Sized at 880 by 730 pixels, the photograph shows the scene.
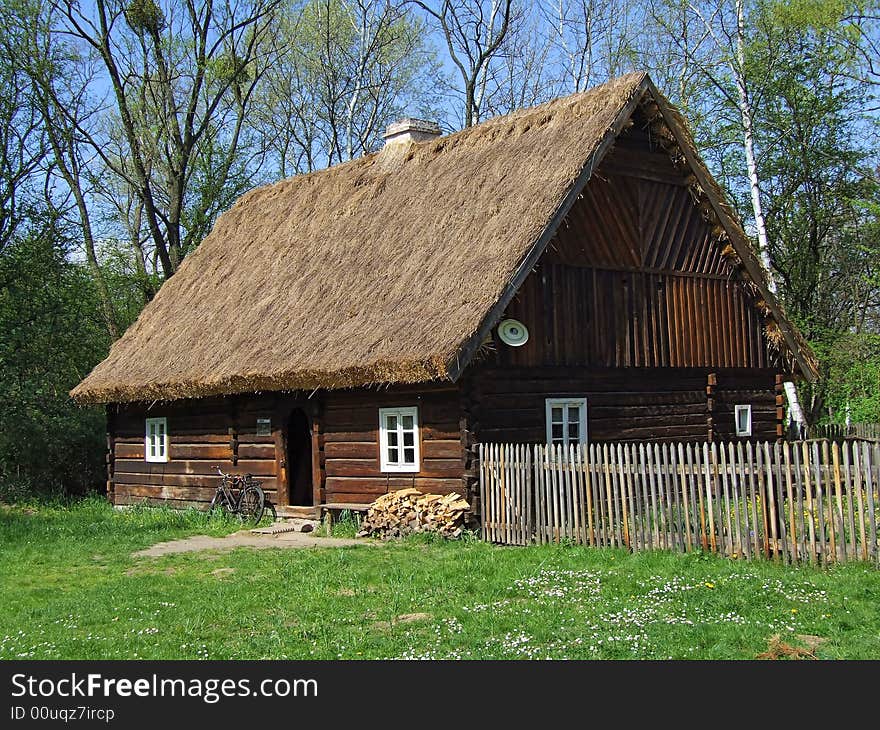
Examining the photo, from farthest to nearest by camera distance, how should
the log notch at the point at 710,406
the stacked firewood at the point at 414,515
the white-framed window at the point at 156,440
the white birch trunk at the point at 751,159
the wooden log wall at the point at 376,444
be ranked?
the white birch trunk at the point at 751,159
the white-framed window at the point at 156,440
the log notch at the point at 710,406
the wooden log wall at the point at 376,444
the stacked firewood at the point at 414,515

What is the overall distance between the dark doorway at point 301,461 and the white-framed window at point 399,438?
435cm

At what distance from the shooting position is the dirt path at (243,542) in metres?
14.9

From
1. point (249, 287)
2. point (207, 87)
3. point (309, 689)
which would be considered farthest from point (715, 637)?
point (207, 87)

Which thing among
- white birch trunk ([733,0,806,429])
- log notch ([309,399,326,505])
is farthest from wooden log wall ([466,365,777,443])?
white birch trunk ([733,0,806,429])

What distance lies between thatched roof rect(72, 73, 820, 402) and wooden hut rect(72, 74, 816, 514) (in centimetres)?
5

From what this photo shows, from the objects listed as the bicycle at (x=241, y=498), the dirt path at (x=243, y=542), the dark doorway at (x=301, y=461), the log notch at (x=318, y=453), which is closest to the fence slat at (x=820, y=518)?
the dirt path at (x=243, y=542)

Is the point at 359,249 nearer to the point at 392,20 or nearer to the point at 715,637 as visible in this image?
the point at 715,637

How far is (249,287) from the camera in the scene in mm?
21203

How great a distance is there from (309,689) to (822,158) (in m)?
28.4

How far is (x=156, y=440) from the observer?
21766mm

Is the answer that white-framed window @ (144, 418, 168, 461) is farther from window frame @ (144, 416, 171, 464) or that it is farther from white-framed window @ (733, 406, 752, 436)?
white-framed window @ (733, 406, 752, 436)

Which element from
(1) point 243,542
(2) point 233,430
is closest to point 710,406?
(1) point 243,542

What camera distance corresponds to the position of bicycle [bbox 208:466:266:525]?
1802cm

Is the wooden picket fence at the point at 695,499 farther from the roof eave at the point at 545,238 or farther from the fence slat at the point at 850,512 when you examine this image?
the roof eave at the point at 545,238
